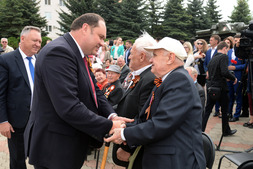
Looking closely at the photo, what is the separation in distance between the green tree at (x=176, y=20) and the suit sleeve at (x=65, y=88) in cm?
3881

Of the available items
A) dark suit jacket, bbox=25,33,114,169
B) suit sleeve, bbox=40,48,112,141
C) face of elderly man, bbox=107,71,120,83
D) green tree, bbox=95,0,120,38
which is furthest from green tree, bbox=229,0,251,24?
suit sleeve, bbox=40,48,112,141

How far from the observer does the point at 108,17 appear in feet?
130

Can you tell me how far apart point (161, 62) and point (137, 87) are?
2.63ft

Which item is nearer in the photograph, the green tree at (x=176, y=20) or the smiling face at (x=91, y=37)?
the smiling face at (x=91, y=37)

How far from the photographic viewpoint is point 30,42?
11.7ft

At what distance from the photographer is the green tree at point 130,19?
124ft

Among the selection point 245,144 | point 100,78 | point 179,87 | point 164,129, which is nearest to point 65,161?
point 164,129

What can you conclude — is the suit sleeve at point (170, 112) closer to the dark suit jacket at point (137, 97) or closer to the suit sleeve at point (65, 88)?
the suit sleeve at point (65, 88)

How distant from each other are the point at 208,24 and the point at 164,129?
4294cm

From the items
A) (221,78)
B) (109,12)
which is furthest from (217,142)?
(109,12)

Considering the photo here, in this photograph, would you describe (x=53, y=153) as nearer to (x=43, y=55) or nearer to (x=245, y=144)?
(x=43, y=55)

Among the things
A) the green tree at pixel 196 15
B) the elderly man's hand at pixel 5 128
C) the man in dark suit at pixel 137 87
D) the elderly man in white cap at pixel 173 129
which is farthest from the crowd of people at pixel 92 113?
the green tree at pixel 196 15

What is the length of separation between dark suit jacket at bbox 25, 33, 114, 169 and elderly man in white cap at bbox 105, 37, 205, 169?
1.33 feet

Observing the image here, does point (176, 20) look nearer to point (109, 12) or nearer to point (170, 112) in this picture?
point (109, 12)
